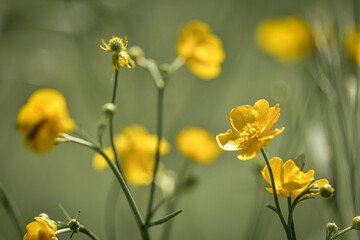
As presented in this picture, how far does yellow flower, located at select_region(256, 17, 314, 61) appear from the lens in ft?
4.31

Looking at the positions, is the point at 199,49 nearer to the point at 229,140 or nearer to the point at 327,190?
the point at 229,140

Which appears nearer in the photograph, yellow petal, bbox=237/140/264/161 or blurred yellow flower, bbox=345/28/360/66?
yellow petal, bbox=237/140/264/161

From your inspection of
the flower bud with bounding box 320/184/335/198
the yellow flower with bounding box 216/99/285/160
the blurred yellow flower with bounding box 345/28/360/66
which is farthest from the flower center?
the blurred yellow flower with bounding box 345/28/360/66

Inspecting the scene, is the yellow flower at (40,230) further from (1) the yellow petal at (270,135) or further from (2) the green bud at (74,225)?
(1) the yellow petal at (270,135)

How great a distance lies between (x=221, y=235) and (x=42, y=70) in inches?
33.8

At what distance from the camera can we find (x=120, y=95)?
4.32 feet

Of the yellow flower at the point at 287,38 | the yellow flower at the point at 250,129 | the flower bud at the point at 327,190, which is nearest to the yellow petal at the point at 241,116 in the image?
the yellow flower at the point at 250,129

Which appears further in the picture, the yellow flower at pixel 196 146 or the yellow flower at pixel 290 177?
the yellow flower at pixel 196 146

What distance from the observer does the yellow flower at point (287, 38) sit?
4.31 feet

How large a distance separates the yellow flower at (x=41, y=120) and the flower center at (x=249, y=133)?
1.01 ft

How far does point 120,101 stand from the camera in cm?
131

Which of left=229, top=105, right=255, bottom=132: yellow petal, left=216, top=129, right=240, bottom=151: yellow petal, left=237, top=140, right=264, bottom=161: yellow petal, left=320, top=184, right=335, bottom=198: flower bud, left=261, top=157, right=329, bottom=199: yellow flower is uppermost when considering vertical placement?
left=229, top=105, right=255, bottom=132: yellow petal

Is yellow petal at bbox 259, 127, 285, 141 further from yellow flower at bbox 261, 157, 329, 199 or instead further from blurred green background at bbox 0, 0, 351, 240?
blurred green background at bbox 0, 0, 351, 240

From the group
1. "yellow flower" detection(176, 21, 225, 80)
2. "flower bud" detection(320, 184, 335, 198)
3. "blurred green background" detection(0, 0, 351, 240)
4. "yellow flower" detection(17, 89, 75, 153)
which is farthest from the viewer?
"blurred green background" detection(0, 0, 351, 240)
